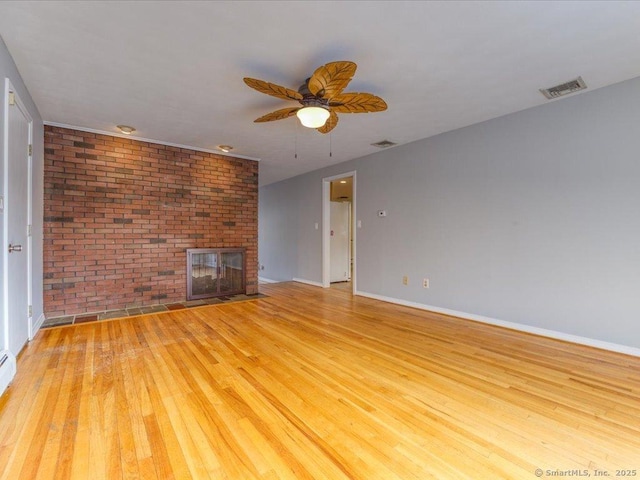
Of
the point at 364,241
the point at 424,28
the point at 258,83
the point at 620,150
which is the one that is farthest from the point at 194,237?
the point at 620,150

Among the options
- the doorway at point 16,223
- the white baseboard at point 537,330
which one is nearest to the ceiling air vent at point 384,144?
the white baseboard at point 537,330

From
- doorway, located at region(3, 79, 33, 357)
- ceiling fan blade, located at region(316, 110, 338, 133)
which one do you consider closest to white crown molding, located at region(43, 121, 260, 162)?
doorway, located at region(3, 79, 33, 357)

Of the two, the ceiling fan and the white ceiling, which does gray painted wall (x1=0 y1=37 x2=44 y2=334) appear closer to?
the white ceiling

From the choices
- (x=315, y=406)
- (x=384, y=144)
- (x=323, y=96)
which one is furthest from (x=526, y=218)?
(x=315, y=406)

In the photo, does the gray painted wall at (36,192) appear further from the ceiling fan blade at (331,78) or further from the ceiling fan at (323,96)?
the ceiling fan blade at (331,78)

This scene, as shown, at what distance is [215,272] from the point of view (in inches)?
192

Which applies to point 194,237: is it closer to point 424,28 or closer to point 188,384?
point 188,384

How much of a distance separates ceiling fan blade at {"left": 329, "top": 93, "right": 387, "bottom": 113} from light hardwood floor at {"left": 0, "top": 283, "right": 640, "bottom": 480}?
2.12 m

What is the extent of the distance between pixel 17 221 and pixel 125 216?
5.20ft

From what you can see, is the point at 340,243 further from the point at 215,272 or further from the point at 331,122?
the point at 331,122

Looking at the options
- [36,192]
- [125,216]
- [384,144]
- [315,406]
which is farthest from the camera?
[384,144]

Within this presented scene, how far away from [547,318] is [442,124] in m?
2.43

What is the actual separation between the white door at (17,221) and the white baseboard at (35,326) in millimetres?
97

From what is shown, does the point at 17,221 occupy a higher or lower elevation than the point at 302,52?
lower
